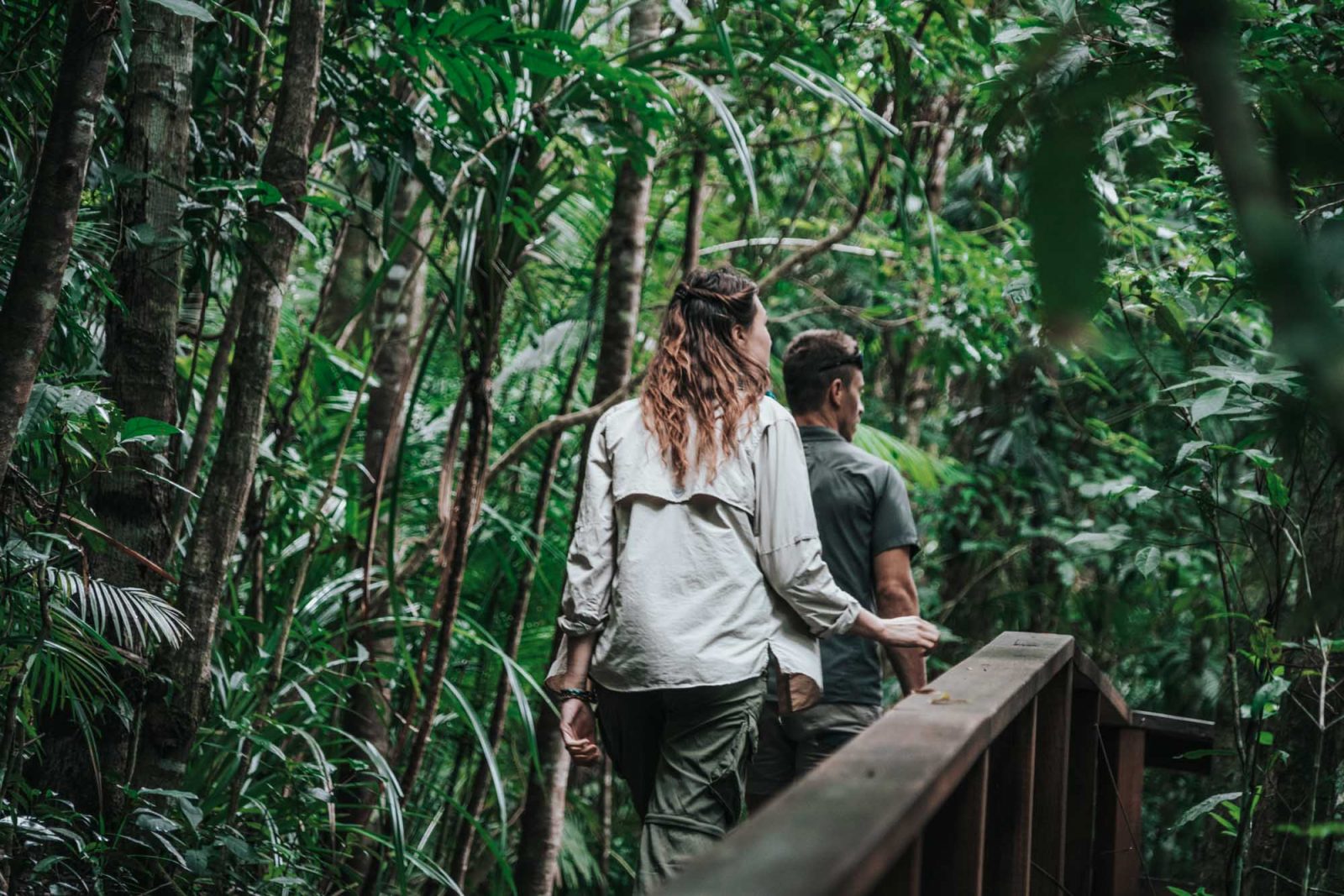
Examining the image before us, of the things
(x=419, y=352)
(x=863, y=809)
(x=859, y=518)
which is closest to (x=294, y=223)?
(x=419, y=352)

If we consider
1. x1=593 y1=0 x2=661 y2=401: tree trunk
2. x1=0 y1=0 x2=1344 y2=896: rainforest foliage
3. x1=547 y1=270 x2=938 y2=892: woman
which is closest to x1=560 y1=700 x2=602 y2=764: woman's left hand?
x1=547 y1=270 x2=938 y2=892: woman

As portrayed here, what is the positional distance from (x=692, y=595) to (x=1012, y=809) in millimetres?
627

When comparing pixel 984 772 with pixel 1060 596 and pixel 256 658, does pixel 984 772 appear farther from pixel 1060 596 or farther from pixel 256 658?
pixel 1060 596

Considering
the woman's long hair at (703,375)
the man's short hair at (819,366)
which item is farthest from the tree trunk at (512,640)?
the woman's long hair at (703,375)

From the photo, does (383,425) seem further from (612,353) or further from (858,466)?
(858,466)

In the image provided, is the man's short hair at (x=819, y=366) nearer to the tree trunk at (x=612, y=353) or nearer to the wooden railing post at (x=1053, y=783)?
the wooden railing post at (x=1053, y=783)

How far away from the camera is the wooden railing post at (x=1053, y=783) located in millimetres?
2311

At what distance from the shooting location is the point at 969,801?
146 cm

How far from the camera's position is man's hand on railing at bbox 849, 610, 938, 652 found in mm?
2260

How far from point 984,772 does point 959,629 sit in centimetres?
648

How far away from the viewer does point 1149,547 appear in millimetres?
2395

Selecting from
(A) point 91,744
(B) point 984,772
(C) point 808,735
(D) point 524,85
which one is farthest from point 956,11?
(A) point 91,744

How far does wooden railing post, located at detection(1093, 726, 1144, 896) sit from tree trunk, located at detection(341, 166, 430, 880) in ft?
5.95

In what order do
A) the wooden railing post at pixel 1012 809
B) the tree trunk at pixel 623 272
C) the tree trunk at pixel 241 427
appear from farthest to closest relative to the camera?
the tree trunk at pixel 623 272 → the tree trunk at pixel 241 427 → the wooden railing post at pixel 1012 809
